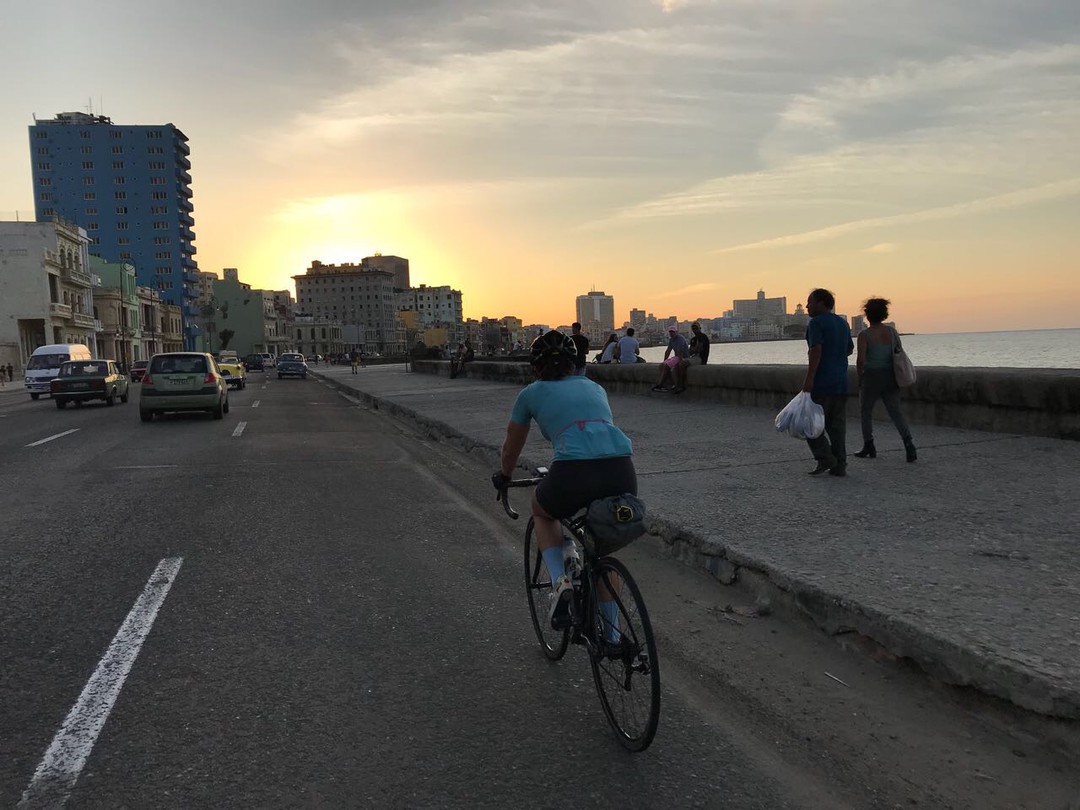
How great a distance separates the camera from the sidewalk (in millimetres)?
3516

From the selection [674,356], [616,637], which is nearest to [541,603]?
[616,637]

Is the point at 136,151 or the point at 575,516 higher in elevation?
the point at 136,151

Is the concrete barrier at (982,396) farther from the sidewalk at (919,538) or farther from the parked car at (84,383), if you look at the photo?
the parked car at (84,383)

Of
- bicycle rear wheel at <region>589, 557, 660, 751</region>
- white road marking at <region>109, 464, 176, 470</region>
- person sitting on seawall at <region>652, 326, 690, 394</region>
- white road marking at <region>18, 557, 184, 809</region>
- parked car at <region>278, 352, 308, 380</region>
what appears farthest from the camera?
parked car at <region>278, 352, 308, 380</region>

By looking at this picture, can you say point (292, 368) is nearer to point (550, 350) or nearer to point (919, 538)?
point (919, 538)

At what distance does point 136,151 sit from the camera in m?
140

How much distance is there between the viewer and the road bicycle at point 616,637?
3010 mm

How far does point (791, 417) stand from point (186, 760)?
6.14 metres

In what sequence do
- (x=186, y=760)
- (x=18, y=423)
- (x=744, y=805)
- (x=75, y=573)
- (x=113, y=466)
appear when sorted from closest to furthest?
(x=744, y=805) → (x=186, y=760) → (x=75, y=573) → (x=113, y=466) → (x=18, y=423)

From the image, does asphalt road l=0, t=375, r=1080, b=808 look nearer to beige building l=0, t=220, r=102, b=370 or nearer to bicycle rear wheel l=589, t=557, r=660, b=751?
bicycle rear wheel l=589, t=557, r=660, b=751

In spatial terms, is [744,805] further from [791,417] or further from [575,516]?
[791,417]

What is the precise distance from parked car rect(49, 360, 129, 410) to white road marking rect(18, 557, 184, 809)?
68.0 ft

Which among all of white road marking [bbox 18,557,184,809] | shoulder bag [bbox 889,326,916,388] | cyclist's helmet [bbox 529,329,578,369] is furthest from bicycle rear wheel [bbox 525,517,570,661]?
shoulder bag [bbox 889,326,916,388]

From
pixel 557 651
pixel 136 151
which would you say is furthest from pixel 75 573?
pixel 136 151
